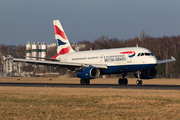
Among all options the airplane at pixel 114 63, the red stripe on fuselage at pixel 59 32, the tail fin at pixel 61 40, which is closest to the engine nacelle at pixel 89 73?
the airplane at pixel 114 63

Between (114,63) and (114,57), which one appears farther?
(114,57)

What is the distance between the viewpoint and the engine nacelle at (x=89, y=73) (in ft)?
125

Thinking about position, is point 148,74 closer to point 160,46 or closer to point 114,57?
point 114,57

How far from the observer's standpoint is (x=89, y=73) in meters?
38.0

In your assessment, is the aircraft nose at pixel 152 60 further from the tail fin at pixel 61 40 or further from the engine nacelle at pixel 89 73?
the tail fin at pixel 61 40

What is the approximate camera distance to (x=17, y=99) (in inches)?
827

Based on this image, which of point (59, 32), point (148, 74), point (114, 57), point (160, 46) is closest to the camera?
point (114, 57)

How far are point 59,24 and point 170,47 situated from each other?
70391 millimetres

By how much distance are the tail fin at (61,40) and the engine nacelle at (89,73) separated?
32.3 ft

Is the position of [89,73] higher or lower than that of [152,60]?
lower

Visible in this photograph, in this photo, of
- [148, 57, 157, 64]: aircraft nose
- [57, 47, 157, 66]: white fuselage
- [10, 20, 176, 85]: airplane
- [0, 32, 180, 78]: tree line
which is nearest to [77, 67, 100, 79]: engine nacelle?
[10, 20, 176, 85]: airplane

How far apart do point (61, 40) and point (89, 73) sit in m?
12.7

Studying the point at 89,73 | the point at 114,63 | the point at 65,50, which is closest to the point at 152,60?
the point at 114,63

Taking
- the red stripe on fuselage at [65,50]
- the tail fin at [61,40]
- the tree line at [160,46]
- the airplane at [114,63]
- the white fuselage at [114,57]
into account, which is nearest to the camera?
the white fuselage at [114,57]
